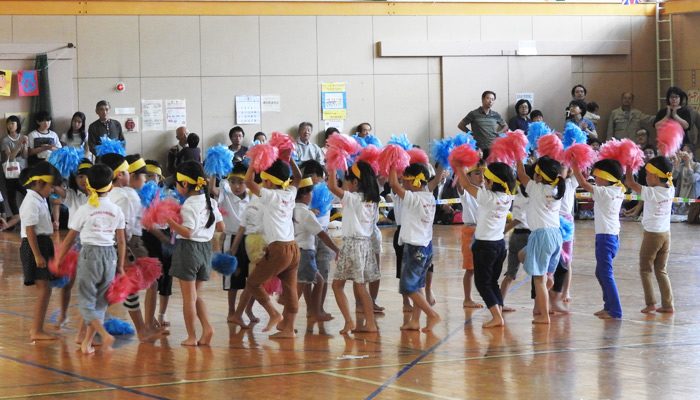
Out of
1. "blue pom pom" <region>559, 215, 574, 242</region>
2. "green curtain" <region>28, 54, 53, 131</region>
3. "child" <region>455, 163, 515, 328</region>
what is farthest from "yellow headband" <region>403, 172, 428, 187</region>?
"green curtain" <region>28, 54, 53, 131</region>

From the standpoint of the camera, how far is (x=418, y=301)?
8.27 m

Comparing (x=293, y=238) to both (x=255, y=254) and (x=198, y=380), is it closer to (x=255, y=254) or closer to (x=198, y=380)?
(x=255, y=254)

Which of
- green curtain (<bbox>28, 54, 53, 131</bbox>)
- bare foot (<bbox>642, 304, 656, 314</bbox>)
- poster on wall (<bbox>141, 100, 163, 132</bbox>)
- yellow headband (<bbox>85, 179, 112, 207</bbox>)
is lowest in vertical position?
bare foot (<bbox>642, 304, 656, 314</bbox>)

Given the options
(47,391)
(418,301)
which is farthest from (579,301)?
(47,391)

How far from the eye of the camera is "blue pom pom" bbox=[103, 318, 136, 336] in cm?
836

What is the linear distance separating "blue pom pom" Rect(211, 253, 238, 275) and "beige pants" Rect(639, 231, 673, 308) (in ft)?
11.2

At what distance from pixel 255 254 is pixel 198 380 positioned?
2037mm

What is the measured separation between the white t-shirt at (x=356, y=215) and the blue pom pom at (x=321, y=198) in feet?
2.01

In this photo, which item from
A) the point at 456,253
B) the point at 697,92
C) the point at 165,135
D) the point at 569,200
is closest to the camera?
the point at 569,200

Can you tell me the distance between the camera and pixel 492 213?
844 cm

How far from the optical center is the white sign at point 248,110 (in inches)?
701

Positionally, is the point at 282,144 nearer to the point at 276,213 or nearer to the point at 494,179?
the point at 276,213

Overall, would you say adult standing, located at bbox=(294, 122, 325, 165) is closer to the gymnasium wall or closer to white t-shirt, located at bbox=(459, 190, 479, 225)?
the gymnasium wall

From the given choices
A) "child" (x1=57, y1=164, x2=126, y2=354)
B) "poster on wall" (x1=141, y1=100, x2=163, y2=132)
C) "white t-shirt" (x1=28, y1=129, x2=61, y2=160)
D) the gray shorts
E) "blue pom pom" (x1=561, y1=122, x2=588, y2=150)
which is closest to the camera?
"child" (x1=57, y1=164, x2=126, y2=354)
